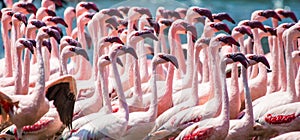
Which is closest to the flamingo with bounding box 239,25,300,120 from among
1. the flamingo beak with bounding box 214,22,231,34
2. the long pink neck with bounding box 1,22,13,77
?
the flamingo beak with bounding box 214,22,231,34

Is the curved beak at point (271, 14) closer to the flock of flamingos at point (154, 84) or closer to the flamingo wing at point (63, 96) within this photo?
the flock of flamingos at point (154, 84)

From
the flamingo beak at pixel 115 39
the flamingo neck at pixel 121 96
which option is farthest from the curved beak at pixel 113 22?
the flamingo neck at pixel 121 96

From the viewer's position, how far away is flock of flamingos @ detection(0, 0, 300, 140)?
589cm

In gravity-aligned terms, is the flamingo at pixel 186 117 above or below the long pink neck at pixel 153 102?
below

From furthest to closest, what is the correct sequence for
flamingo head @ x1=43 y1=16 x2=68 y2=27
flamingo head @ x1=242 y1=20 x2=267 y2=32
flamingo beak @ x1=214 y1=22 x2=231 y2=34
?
flamingo head @ x1=43 y1=16 x2=68 y2=27 → flamingo head @ x1=242 y1=20 x2=267 y2=32 → flamingo beak @ x1=214 y1=22 x2=231 y2=34

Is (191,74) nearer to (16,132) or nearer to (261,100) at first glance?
(261,100)

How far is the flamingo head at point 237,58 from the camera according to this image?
569cm

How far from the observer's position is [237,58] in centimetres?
574

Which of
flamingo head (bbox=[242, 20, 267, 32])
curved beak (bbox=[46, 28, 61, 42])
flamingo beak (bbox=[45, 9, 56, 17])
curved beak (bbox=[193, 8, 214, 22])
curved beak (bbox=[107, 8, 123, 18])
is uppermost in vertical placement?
flamingo beak (bbox=[45, 9, 56, 17])

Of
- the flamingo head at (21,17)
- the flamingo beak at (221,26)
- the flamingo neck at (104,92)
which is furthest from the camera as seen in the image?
the flamingo head at (21,17)

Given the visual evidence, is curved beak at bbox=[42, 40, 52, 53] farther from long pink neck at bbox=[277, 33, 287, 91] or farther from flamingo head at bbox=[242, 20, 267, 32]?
long pink neck at bbox=[277, 33, 287, 91]

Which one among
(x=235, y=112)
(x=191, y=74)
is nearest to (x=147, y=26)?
(x=191, y=74)

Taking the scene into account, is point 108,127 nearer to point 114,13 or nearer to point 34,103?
point 34,103

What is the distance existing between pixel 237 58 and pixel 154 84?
683mm
